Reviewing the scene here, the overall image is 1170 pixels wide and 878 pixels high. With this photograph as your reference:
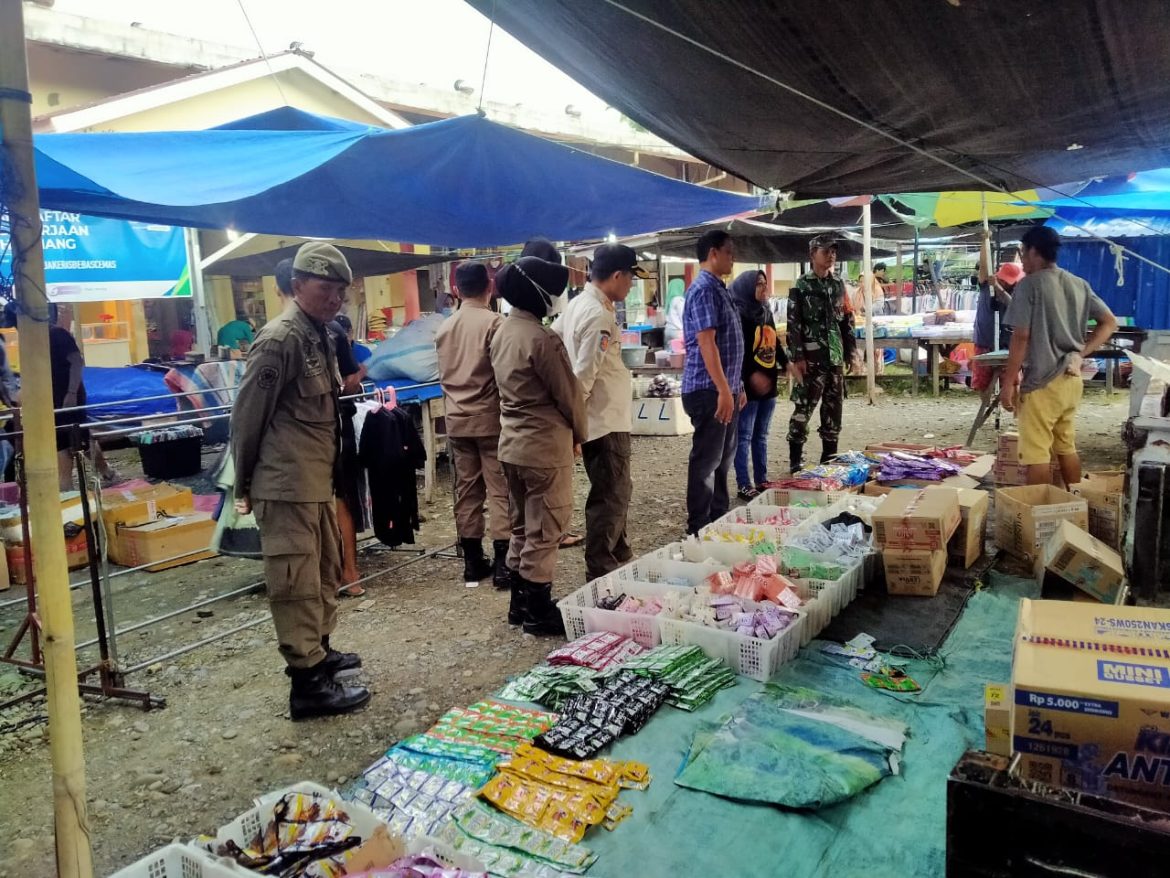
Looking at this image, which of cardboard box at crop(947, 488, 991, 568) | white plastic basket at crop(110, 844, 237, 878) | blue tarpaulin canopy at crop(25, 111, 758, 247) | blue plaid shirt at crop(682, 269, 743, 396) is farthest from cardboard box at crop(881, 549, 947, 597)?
white plastic basket at crop(110, 844, 237, 878)

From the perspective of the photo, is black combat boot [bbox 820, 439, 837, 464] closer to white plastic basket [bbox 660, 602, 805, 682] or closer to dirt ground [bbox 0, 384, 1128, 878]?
dirt ground [bbox 0, 384, 1128, 878]

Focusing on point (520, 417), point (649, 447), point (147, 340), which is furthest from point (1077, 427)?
point (147, 340)

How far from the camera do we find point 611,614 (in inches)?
151

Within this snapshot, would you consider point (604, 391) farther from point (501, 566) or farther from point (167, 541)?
point (167, 541)

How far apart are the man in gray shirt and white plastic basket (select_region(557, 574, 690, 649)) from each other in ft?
8.56

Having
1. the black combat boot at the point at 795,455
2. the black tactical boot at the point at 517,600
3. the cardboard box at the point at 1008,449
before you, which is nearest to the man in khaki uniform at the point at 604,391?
the black tactical boot at the point at 517,600

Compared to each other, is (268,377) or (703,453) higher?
(268,377)

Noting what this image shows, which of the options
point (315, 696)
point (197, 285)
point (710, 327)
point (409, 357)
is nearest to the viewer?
point (315, 696)

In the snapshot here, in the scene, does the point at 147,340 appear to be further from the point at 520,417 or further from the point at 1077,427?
the point at 1077,427

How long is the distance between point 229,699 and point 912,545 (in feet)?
11.2

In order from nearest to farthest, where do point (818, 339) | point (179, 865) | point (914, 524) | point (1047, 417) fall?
point (179, 865) < point (914, 524) < point (1047, 417) < point (818, 339)

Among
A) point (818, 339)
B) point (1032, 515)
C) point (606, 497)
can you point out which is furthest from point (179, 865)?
point (818, 339)

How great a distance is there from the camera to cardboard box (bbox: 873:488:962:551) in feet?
13.9

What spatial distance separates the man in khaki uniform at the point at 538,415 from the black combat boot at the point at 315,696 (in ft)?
3.41
